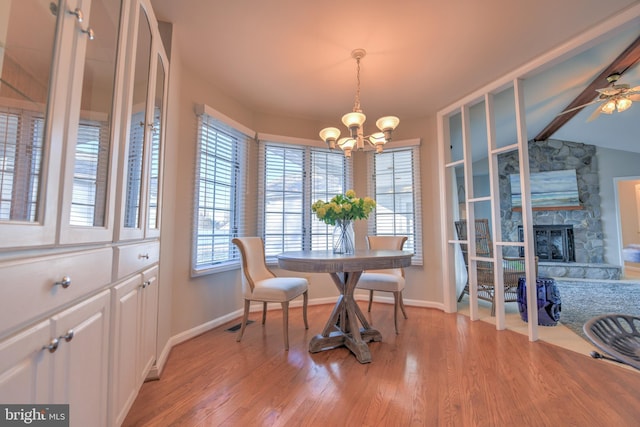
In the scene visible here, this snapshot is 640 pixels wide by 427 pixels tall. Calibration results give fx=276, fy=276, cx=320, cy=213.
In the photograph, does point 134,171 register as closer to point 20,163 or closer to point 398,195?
point 20,163

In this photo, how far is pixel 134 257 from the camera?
4.38 ft

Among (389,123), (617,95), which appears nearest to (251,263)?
(389,123)

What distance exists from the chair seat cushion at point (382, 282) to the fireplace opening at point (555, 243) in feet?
17.5

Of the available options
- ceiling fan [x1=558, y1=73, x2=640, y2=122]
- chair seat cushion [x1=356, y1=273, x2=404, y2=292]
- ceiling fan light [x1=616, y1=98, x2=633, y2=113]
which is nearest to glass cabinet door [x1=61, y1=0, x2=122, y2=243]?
chair seat cushion [x1=356, y1=273, x2=404, y2=292]

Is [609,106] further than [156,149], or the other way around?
[609,106]

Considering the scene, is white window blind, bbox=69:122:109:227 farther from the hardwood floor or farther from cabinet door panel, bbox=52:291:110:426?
the hardwood floor

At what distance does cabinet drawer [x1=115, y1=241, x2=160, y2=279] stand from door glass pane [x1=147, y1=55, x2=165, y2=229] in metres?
0.17

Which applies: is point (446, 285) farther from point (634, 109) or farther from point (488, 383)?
point (634, 109)

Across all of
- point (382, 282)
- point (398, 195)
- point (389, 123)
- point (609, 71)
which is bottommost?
point (382, 282)

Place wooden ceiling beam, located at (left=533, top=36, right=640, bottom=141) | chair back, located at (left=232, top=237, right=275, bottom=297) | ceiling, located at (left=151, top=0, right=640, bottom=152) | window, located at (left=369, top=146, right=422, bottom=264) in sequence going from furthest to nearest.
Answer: window, located at (left=369, top=146, right=422, bottom=264), wooden ceiling beam, located at (left=533, top=36, right=640, bottom=141), chair back, located at (left=232, top=237, right=275, bottom=297), ceiling, located at (left=151, top=0, right=640, bottom=152)

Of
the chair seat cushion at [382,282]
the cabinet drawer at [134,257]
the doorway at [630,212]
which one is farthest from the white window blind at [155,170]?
the doorway at [630,212]

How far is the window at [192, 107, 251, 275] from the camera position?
2.78 metres

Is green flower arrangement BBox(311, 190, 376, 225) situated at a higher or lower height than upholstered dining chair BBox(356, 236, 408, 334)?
higher

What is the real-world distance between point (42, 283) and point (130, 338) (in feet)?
2.47
